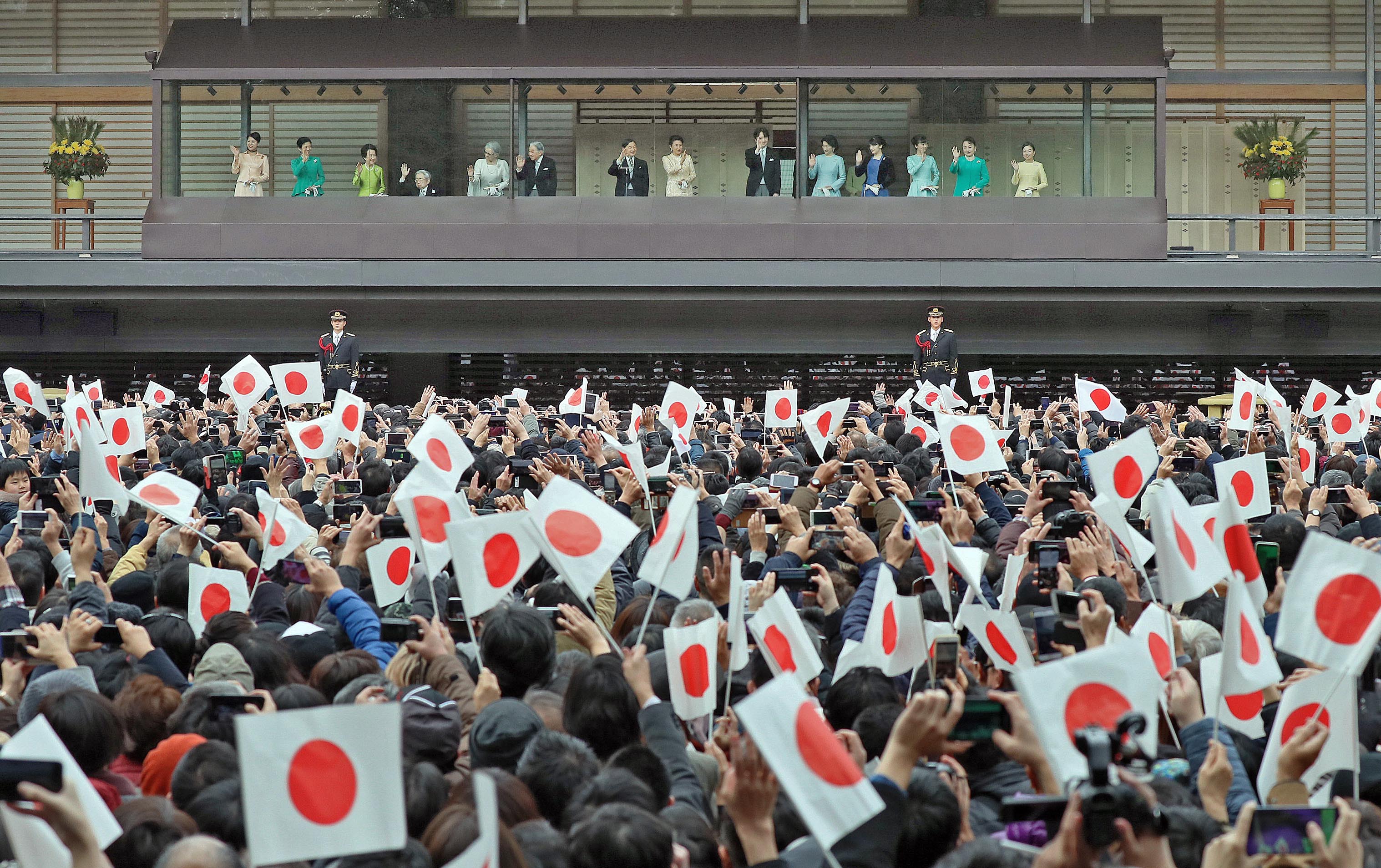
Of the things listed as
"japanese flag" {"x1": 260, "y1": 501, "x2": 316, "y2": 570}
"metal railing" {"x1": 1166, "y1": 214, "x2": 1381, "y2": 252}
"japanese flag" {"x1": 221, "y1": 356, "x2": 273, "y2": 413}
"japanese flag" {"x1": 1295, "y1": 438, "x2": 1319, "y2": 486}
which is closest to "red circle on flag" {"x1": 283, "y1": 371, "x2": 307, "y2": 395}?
"japanese flag" {"x1": 221, "y1": 356, "x2": 273, "y2": 413}

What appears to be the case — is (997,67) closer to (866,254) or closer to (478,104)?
(866,254)

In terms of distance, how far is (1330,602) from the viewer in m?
3.97

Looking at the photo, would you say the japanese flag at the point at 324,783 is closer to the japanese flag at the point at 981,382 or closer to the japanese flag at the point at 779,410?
the japanese flag at the point at 779,410

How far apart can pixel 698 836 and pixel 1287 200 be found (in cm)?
2261

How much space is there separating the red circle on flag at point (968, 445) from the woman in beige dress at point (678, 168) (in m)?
14.5

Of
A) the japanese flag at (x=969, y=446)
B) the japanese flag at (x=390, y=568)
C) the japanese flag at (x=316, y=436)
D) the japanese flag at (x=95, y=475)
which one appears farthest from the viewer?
the japanese flag at (x=316, y=436)

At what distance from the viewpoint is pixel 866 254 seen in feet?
72.2

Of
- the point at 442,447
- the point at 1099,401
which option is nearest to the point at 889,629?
the point at 442,447

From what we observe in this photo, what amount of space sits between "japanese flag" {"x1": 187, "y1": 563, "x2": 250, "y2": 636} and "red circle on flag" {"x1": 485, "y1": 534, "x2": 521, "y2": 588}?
47.7 inches

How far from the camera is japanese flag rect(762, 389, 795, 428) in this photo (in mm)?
13234

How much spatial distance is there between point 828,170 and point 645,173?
270cm

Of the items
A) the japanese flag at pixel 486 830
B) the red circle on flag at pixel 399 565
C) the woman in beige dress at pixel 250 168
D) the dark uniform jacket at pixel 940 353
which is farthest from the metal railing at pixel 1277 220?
the japanese flag at pixel 486 830

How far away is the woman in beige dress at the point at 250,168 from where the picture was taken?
22.1 m

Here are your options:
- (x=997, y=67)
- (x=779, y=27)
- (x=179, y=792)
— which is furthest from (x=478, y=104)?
(x=179, y=792)
